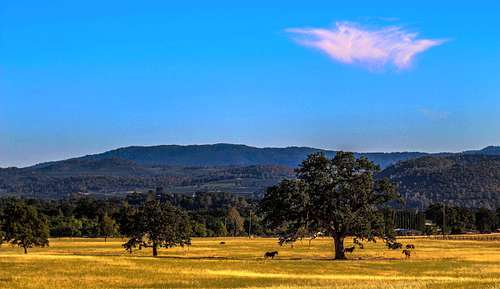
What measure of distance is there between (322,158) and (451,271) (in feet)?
79.1

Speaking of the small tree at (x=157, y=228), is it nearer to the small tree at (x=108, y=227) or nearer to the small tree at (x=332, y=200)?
the small tree at (x=332, y=200)

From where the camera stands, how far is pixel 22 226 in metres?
97.1

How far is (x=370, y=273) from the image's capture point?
204ft

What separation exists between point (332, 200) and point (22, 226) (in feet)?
139

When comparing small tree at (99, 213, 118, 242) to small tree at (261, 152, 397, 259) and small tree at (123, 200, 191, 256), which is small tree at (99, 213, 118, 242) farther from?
small tree at (261, 152, 397, 259)

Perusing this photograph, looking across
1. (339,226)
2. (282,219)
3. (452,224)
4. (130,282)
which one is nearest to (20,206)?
(282,219)

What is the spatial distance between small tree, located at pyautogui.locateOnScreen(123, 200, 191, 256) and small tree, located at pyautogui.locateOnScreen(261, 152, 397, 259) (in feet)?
46.6

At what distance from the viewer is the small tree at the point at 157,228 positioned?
299ft

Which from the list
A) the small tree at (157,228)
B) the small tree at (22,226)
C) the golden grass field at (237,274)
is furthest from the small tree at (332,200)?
the small tree at (22,226)

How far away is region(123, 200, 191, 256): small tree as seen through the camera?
9100 centimetres

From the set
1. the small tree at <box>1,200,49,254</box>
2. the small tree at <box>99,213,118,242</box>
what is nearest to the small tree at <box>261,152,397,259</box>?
the small tree at <box>1,200,49,254</box>

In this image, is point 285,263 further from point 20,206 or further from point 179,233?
point 20,206

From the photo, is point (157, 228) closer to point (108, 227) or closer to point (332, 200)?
point (332, 200)

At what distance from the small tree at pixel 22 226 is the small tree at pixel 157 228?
14.0m
